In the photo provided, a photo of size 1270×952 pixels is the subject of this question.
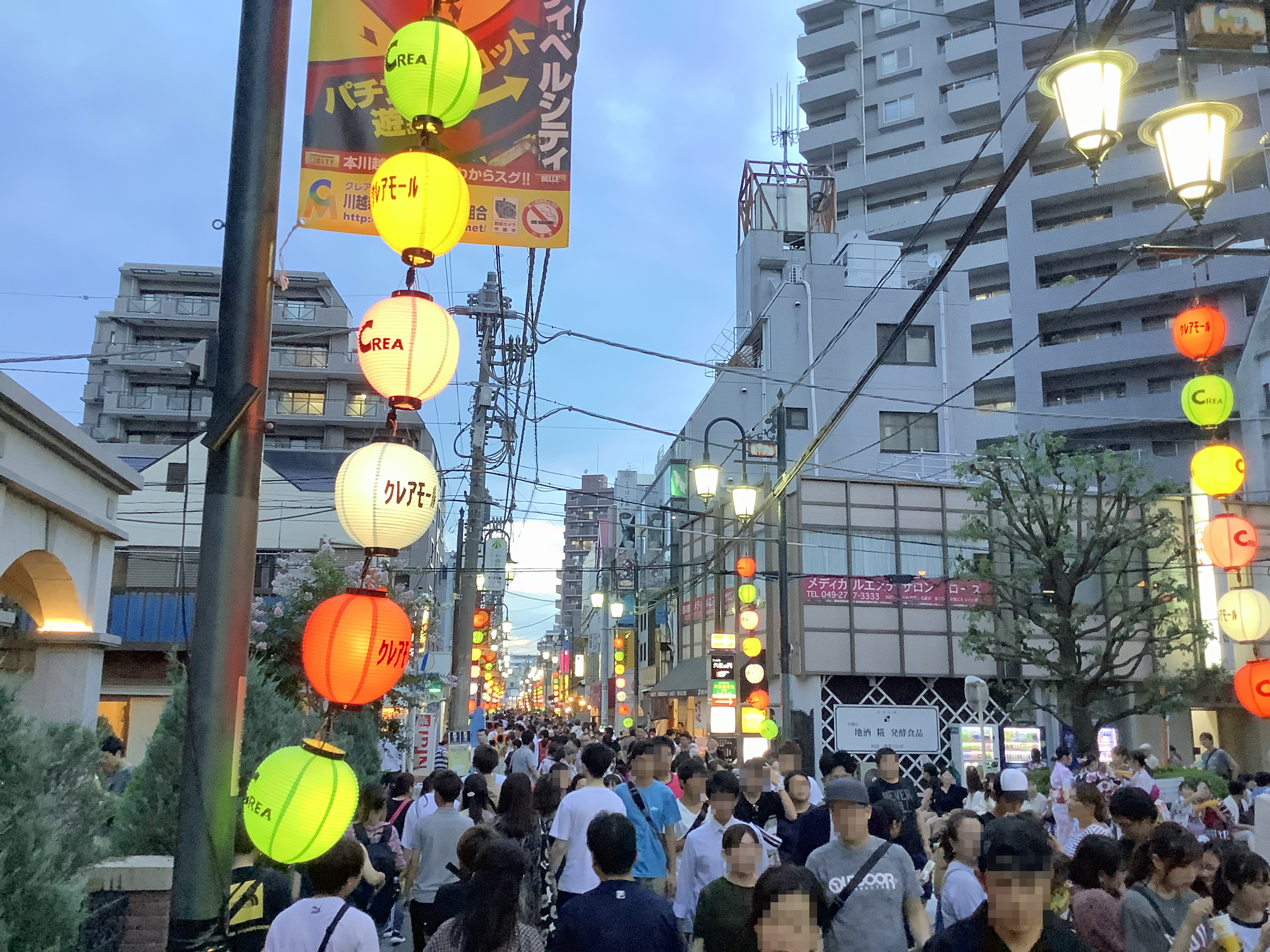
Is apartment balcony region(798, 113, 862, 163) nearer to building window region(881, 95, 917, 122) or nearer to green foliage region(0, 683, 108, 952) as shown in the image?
building window region(881, 95, 917, 122)

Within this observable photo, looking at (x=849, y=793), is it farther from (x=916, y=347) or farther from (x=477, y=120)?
(x=916, y=347)

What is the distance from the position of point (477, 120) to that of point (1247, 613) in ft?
34.6

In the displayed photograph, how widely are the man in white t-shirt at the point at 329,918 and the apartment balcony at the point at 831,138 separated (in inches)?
2441

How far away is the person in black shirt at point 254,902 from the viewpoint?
549 centimetres

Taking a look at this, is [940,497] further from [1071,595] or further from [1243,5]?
[1243,5]

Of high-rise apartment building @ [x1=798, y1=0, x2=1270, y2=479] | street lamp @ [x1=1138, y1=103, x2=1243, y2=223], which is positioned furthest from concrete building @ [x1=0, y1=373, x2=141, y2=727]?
high-rise apartment building @ [x1=798, y1=0, x2=1270, y2=479]

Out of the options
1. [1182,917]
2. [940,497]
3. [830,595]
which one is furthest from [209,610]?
[940,497]

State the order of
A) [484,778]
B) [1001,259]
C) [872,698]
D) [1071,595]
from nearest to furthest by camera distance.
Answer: [484,778] < [1071,595] < [872,698] < [1001,259]

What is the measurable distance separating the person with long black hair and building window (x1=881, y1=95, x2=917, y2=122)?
6171cm

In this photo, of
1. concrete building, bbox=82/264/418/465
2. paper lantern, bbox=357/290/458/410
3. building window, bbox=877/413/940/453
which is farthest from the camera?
concrete building, bbox=82/264/418/465

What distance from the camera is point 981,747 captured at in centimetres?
2009

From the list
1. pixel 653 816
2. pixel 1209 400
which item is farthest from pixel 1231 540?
pixel 653 816

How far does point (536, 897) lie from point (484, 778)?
115cm

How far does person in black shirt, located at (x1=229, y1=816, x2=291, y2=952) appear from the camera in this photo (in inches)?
216
